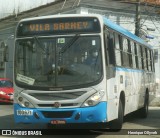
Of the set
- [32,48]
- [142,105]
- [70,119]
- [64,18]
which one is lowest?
[142,105]

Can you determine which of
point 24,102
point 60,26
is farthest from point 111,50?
point 24,102

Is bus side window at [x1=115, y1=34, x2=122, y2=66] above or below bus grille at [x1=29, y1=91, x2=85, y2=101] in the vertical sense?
above

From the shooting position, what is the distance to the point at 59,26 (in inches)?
412

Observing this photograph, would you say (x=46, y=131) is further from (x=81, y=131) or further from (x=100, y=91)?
(x=100, y=91)

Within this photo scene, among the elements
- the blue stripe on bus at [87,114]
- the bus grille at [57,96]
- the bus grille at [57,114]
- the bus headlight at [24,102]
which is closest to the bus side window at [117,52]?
the blue stripe on bus at [87,114]

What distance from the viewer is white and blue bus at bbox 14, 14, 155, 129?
9.91m

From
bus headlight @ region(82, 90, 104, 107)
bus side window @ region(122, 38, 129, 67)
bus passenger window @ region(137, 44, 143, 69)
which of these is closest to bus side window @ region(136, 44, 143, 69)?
bus passenger window @ region(137, 44, 143, 69)

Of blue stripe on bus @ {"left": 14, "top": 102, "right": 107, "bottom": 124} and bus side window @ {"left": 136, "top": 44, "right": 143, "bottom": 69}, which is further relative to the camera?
bus side window @ {"left": 136, "top": 44, "right": 143, "bottom": 69}

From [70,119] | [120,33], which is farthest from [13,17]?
[70,119]

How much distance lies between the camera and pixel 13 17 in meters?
37.7

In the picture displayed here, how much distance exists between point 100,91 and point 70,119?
0.94m

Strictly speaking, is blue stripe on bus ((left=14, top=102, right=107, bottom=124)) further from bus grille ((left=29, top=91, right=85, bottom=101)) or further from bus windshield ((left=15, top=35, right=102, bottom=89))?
bus windshield ((left=15, top=35, right=102, bottom=89))

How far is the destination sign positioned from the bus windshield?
0.18 metres

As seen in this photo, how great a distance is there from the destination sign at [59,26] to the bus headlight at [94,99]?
1513 mm
